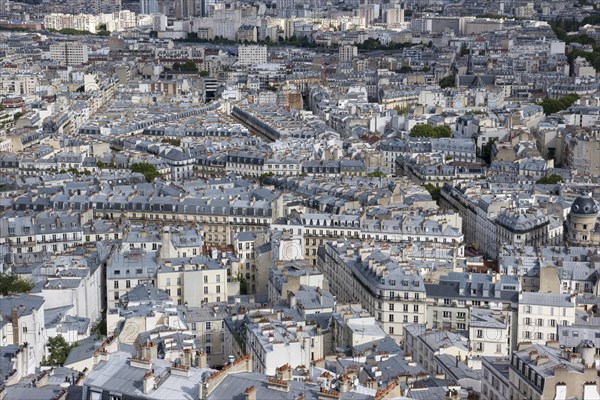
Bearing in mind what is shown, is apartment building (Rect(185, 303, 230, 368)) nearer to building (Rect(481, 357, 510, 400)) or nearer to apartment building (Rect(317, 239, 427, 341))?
apartment building (Rect(317, 239, 427, 341))

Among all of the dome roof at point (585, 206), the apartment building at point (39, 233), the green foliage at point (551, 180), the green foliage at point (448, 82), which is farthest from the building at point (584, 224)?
the green foliage at point (448, 82)

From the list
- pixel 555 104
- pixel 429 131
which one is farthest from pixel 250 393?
pixel 555 104

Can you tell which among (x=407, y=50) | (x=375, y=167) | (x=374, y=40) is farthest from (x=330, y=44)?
(x=375, y=167)

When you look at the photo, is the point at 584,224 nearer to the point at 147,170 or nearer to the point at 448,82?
the point at 147,170

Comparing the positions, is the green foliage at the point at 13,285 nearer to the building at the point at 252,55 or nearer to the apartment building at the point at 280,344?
the apartment building at the point at 280,344

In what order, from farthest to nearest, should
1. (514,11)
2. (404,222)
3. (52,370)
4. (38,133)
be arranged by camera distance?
(514,11) → (38,133) → (404,222) → (52,370)

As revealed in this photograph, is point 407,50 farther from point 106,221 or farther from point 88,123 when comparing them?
point 106,221
